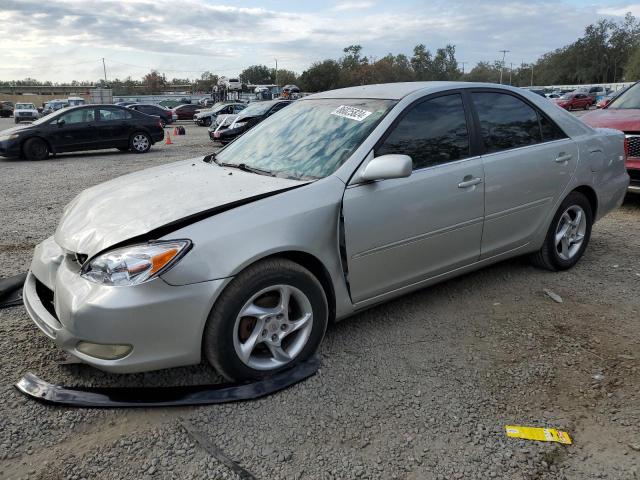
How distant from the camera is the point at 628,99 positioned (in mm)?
7695

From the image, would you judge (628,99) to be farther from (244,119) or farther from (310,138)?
(244,119)

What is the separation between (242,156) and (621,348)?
112 inches

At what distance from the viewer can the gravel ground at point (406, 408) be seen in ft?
7.55

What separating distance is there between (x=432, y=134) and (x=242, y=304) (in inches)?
71.5

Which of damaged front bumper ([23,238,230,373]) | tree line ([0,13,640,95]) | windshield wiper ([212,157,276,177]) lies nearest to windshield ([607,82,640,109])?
windshield wiper ([212,157,276,177])

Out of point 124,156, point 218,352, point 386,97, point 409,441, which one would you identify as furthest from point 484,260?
point 124,156

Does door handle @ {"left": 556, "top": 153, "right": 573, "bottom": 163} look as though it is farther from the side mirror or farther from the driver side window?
the driver side window

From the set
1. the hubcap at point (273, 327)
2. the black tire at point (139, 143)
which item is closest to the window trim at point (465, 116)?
the hubcap at point (273, 327)

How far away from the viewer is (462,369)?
3.06 meters

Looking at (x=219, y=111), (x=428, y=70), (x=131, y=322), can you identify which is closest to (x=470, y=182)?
(x=131, y=322)

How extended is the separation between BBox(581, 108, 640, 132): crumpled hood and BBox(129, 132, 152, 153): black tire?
1216cm

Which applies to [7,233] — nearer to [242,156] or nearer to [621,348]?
[242,156]

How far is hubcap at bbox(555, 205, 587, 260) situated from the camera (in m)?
4.48

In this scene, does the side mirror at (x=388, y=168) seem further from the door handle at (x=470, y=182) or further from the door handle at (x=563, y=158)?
the door handle at (x=563, y=158)
